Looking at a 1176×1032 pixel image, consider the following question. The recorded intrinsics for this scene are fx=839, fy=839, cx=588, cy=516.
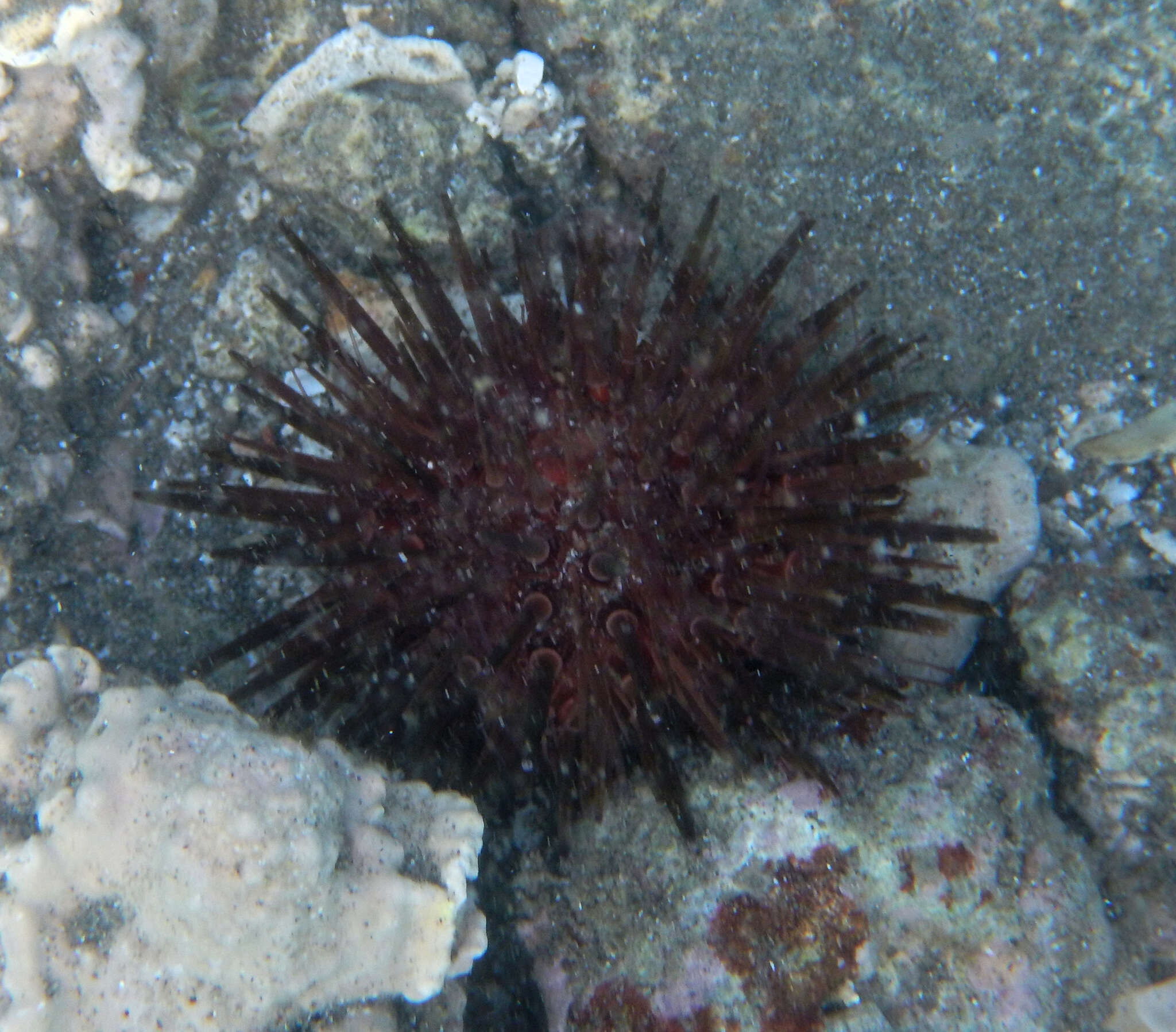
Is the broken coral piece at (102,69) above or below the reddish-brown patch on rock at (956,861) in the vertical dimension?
above

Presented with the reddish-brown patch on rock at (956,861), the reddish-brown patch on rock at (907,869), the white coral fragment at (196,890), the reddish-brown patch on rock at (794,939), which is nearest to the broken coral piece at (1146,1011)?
the reddish-brown patch on rock at (956,861)

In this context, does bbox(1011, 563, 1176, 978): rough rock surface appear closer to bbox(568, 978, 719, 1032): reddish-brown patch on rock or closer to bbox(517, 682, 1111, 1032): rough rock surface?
bbox(517, 682, 1111, 1032): rough rock surface

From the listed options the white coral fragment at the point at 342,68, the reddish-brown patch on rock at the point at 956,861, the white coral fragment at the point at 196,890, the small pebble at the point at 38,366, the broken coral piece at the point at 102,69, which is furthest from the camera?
the white coral fragment at the point at 342,68

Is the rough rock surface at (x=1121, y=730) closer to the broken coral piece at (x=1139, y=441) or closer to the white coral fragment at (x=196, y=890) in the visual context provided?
the broken coral piece at (x=1139, y=441)

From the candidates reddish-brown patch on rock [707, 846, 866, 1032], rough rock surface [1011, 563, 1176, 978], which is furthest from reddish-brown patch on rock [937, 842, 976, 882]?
rough rock surface [1011, 563, 1176, 978]

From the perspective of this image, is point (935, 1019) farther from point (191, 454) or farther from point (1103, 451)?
point (191, 454)

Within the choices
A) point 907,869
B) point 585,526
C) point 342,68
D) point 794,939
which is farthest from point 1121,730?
point 342,68

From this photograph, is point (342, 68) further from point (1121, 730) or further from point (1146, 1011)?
point (1146, 1011)
